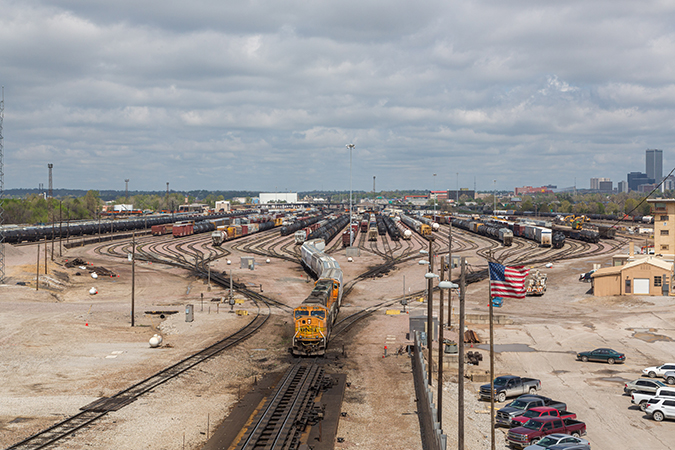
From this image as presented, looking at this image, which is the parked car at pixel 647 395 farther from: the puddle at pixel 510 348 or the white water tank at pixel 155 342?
the white water tank at pixel 155 342

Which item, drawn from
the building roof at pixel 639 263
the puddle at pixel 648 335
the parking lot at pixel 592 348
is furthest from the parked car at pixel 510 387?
the building roof at pixel 639 263

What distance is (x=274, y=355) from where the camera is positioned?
132 ft

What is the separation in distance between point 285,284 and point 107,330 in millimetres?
29023

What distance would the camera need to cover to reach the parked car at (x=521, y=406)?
2909cm

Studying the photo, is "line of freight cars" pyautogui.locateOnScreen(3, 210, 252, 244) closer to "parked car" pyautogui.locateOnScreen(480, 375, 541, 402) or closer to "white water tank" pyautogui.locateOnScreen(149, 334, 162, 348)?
"white water tank" pyautogui.locateOnScreen(149, 334, 162, 348)

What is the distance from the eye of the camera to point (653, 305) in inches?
2373

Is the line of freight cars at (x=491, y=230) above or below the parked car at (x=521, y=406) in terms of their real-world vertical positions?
above

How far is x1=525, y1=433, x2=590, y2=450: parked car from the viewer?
975 inches

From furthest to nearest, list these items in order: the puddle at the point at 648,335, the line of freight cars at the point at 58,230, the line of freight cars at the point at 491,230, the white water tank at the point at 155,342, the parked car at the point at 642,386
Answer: the line of freight cars at the point at 491,230 < the line of freight cars at the point at 58,230 < the puddle at the point at 648,335 < the white water tank at the point at 155,342 < the parked car at the point at 642,386

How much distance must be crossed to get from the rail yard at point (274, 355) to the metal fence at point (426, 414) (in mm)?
545

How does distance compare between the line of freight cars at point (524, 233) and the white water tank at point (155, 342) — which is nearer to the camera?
the white water tank at point (155, 342)

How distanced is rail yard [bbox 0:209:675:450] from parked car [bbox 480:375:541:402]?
96 centimetres

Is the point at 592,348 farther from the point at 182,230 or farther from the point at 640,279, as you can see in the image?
the point at 182,230

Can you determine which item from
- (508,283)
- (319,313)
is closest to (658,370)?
(508,283)
